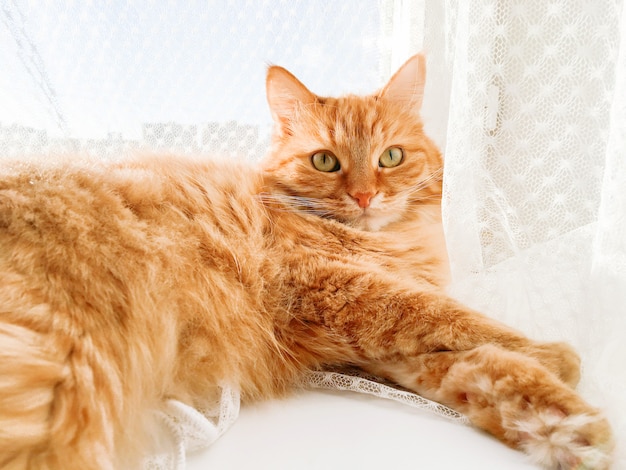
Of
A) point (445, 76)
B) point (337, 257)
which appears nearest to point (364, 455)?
point (337, 257)

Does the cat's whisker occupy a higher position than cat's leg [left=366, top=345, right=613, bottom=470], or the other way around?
the cat's whisker

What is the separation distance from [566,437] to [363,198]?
0.76 metres

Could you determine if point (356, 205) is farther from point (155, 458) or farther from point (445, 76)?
point (155, 458)

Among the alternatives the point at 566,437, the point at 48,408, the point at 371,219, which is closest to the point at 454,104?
the point at 371,219

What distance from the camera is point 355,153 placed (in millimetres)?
1464

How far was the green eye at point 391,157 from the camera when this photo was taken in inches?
59.8

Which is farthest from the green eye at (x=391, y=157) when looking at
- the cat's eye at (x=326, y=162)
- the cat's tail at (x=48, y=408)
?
the cat's tail at (x=48, y=408)

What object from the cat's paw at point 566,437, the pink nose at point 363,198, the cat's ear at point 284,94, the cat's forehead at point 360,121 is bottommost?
the cat's paw at point 566,437

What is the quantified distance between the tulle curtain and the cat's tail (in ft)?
2.99

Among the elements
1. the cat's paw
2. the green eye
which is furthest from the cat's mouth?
the cat's paw

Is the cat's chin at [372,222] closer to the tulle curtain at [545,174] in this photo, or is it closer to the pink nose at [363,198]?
the pink nose at [363,198]

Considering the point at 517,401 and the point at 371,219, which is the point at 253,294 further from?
the point at 517,401

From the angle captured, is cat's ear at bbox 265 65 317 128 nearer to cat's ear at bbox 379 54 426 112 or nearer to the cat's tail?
cat's ear at bbox 379 54 426 112

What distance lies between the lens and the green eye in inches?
59.8
